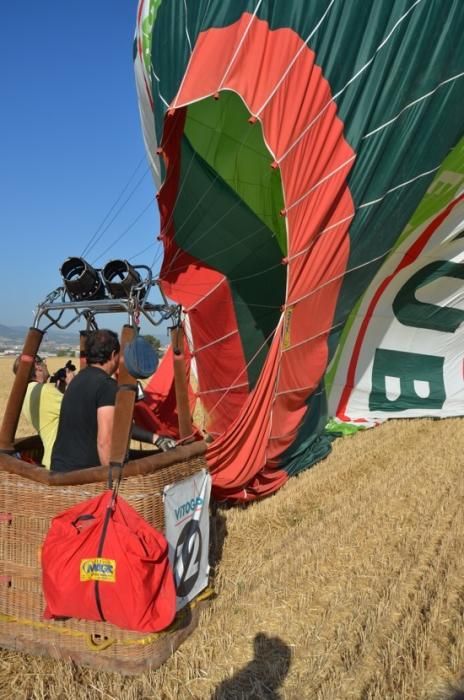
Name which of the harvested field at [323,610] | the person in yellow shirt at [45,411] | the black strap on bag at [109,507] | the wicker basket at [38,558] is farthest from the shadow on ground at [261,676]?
the person in yellow shirt at [45,411]

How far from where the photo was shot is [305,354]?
5160mm

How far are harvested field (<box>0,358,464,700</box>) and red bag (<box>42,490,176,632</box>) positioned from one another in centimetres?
26

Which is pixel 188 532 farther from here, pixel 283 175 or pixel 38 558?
pixel 283 175

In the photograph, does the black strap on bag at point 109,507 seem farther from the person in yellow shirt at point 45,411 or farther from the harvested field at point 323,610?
the person in yellow shirt at point 45,411

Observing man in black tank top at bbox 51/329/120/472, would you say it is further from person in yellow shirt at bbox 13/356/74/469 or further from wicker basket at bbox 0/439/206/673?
person in yellow shirt at bbox 13/356/74/469

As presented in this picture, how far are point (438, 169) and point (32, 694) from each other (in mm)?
4768

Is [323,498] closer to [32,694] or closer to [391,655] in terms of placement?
[391,655]

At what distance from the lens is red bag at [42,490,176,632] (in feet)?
7.89

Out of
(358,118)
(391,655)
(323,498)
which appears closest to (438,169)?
(358,118)

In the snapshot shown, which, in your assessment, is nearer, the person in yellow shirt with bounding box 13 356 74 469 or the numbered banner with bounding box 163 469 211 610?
the numbered banner with bounding box 163 469 211 610

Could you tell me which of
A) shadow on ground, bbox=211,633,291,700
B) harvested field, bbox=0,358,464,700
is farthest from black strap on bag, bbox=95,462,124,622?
shadow on ground, bbox=211,633,291,700

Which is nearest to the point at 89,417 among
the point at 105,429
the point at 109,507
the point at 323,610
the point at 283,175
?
the point at 105,429

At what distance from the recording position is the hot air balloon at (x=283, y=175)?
13.5 ft

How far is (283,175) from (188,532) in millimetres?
2493
